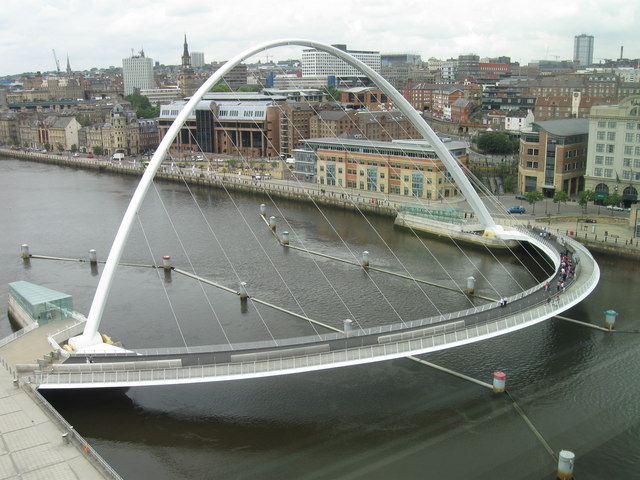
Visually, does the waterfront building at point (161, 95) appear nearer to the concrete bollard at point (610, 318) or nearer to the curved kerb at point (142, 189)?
the curved kerb at point (142, 189)

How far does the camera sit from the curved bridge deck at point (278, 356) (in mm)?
15695

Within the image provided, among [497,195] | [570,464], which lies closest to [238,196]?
[497,195]

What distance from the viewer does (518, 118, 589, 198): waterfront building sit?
134ft

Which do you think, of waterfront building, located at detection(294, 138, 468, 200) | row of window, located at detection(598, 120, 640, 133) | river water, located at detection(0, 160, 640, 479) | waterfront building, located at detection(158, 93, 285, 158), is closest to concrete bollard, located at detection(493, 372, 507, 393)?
river water, located at detection(0, 160, 640, 479)

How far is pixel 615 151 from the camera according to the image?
127 feet

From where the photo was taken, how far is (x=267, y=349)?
17.1 m

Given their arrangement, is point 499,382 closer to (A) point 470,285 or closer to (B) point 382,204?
(A) point 470,285

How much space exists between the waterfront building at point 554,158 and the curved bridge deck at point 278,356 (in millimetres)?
24301

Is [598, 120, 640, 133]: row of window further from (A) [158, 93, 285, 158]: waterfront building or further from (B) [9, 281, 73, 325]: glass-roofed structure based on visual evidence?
(A) [158, 93, 285, 158]: waterfront building

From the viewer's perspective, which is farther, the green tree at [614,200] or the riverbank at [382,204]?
the green tree at [614,200]

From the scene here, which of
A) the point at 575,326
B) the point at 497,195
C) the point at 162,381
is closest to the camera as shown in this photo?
the point at 162,381

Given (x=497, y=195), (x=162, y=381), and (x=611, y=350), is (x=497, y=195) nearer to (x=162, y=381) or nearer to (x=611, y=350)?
(x=611, y=350)

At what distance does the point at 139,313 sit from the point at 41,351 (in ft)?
19.8

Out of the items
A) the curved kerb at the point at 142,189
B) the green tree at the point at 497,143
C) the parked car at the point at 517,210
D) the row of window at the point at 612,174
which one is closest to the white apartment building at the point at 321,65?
the green tree at the point at 497,143
